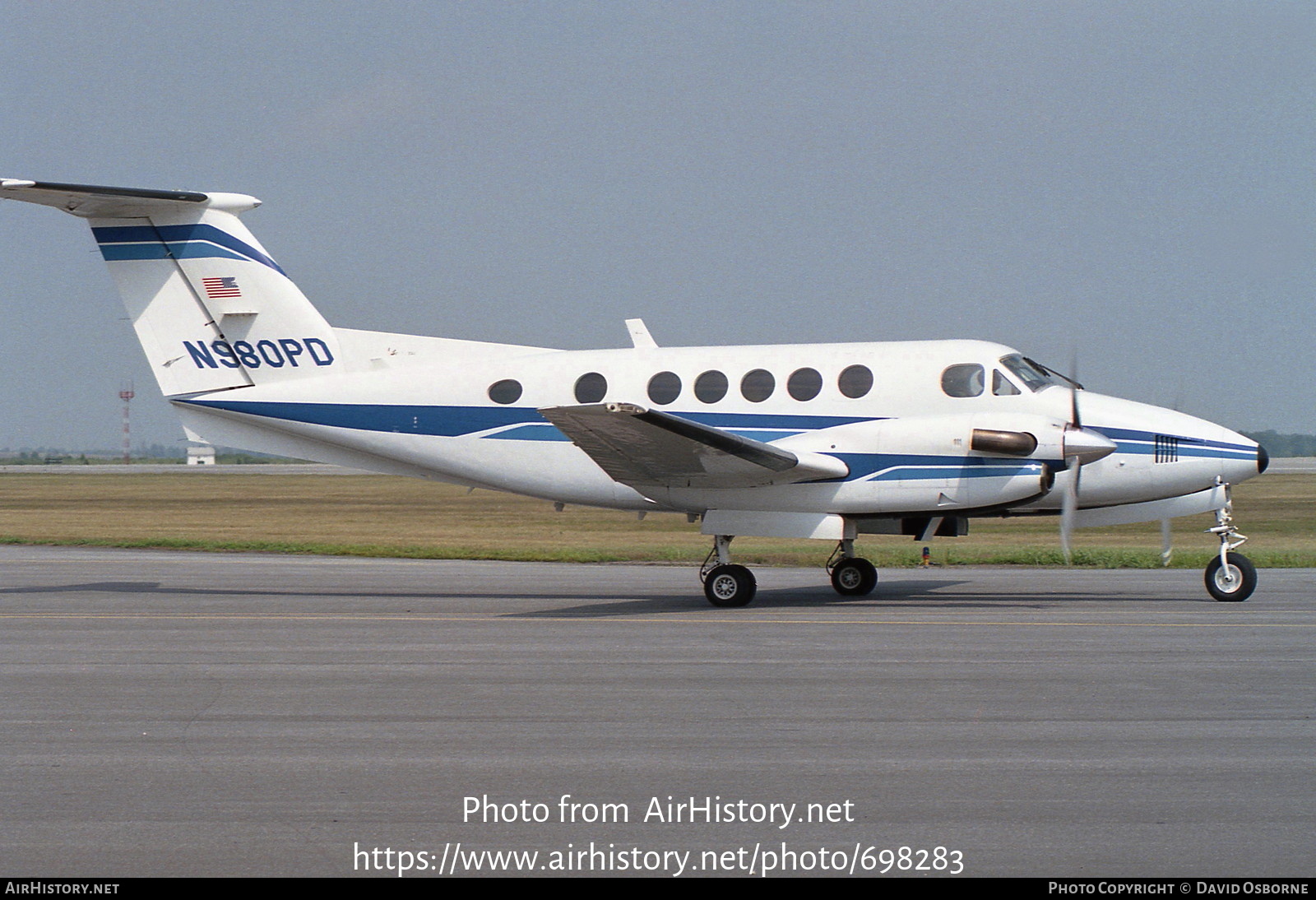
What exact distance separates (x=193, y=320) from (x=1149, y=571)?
15.9 metres

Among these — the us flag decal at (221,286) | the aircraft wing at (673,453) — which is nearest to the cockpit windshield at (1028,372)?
the aircraft wing at (673,453)

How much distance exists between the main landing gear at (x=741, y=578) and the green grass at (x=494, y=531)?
22.8 ft

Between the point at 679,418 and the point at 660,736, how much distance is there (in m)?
6.76

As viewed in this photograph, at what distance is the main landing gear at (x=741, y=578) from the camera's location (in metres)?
14.4

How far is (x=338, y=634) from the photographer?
1188 cm

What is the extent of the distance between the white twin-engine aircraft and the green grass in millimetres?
7706

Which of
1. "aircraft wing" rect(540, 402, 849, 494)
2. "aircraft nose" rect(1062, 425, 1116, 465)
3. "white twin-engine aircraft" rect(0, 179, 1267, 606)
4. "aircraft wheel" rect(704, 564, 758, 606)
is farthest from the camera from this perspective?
"aircraft wheel" rect(704, 564, 758, 606)

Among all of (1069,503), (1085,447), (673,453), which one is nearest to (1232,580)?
(1069,503)

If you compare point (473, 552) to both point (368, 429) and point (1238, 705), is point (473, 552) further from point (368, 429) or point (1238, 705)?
point (1238, 705)

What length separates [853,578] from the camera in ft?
51.9

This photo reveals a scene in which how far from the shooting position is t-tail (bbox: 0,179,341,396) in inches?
651

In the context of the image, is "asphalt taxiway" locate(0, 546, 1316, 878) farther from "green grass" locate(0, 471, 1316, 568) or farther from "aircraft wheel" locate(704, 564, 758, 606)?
"green grass" locate(0, 471, 1316, 568)

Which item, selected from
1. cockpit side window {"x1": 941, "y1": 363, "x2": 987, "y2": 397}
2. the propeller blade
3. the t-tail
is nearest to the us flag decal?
the t-tail

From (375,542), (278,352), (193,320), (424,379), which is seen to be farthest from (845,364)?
(375,542)
